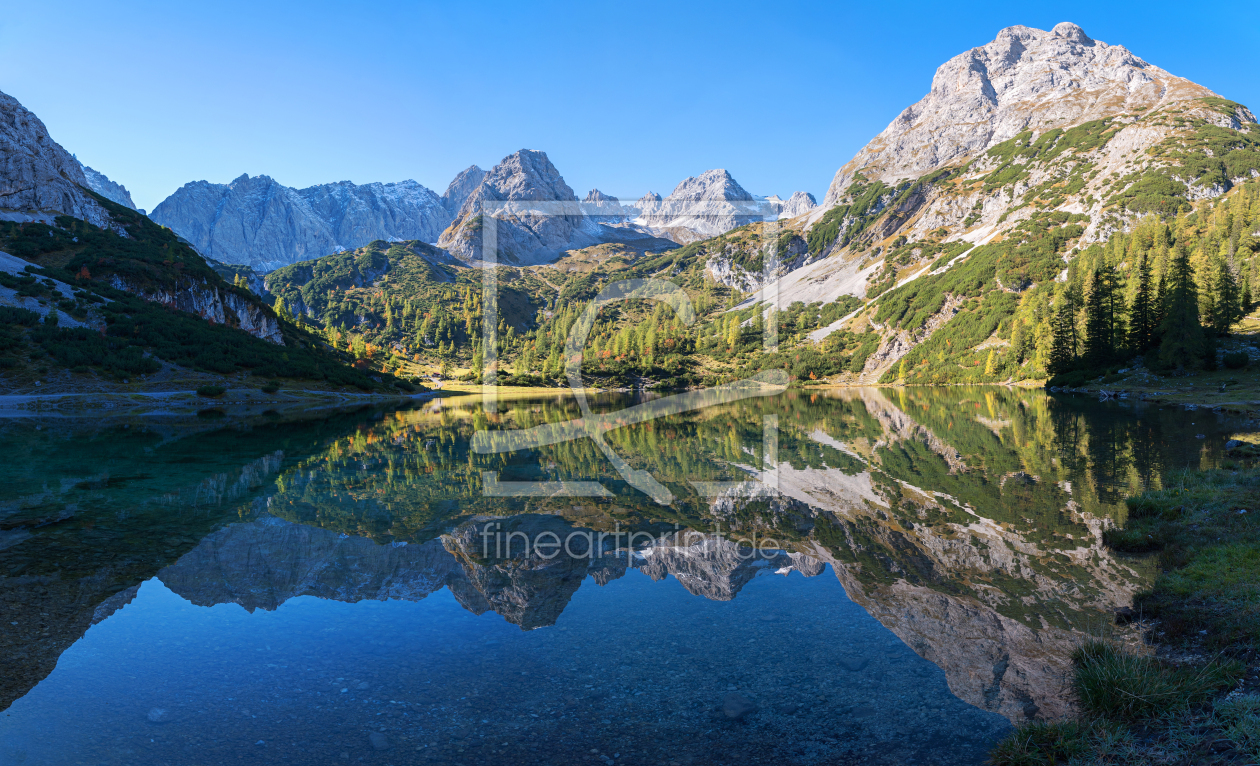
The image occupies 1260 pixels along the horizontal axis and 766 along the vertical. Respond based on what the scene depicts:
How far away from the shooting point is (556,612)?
1081 cm

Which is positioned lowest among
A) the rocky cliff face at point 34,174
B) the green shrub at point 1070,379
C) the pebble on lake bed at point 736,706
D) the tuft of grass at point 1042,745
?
the pebble on lake bed at point 736,706

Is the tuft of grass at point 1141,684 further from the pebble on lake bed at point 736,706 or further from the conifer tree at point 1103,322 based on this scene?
the conifer tree at point 1103,322

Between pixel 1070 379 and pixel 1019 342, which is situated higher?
pixel 1019 342

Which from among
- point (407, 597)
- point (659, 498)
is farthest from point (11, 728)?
point (659, 498)

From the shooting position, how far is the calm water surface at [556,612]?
22.4 ft

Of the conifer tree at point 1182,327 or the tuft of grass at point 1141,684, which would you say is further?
the conifer tree at point 1182,327

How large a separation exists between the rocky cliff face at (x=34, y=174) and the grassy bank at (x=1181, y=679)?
144666 mm

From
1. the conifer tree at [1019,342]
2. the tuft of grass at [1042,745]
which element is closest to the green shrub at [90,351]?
the tuft of grass at [1042,745]

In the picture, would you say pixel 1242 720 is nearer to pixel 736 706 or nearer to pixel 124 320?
pixel 736 706

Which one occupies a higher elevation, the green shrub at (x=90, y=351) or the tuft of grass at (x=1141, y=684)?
the green shrub at (x=90, y=351)

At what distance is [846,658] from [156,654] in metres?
11.5

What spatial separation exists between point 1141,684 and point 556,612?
8.81 m

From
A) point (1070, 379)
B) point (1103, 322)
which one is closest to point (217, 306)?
point (1070, 379)

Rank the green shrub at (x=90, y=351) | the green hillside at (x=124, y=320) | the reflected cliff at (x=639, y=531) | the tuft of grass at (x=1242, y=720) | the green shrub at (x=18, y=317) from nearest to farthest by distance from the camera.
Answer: the tuft of grass at (x=1242, y=720) → the reflected cliff at (x=639, y=531) → the green shrub at (x=90, y=351) → the green hillside at (x=124, y=320) → the green shrub at (x=18, y=317)
